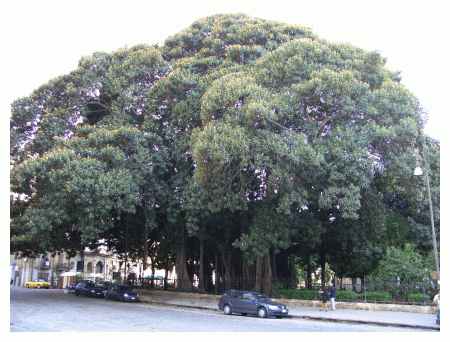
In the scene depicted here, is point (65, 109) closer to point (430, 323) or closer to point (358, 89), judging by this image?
point (358, 89)

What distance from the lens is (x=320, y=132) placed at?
25.0 meters

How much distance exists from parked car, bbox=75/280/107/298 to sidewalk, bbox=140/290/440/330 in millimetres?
7005

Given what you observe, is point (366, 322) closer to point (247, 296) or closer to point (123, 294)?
point (247, 296)

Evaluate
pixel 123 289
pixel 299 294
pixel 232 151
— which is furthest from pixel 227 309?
pixel 123 289

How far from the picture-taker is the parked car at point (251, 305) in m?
23.2

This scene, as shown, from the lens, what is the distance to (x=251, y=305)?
77.6 feet

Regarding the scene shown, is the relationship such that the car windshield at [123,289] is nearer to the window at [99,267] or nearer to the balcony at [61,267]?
the balcony at [61,267]

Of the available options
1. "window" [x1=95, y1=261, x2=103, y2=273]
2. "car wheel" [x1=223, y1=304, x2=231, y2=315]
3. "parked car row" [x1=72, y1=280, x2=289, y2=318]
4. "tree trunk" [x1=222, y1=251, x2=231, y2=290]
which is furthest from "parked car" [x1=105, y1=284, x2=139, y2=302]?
"window" [x1=95, y1=261, x2=103, y2=273]

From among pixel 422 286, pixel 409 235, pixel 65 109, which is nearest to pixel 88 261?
pixel 65 109

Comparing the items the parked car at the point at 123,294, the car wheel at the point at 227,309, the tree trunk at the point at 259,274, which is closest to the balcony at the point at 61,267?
the parked car at the point at 123,294

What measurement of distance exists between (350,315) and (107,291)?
61.8ft

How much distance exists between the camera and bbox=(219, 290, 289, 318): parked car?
23.2m

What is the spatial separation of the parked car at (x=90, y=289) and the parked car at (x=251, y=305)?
15.1 metres

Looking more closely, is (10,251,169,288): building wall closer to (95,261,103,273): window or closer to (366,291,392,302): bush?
(95,261,103,273): window
